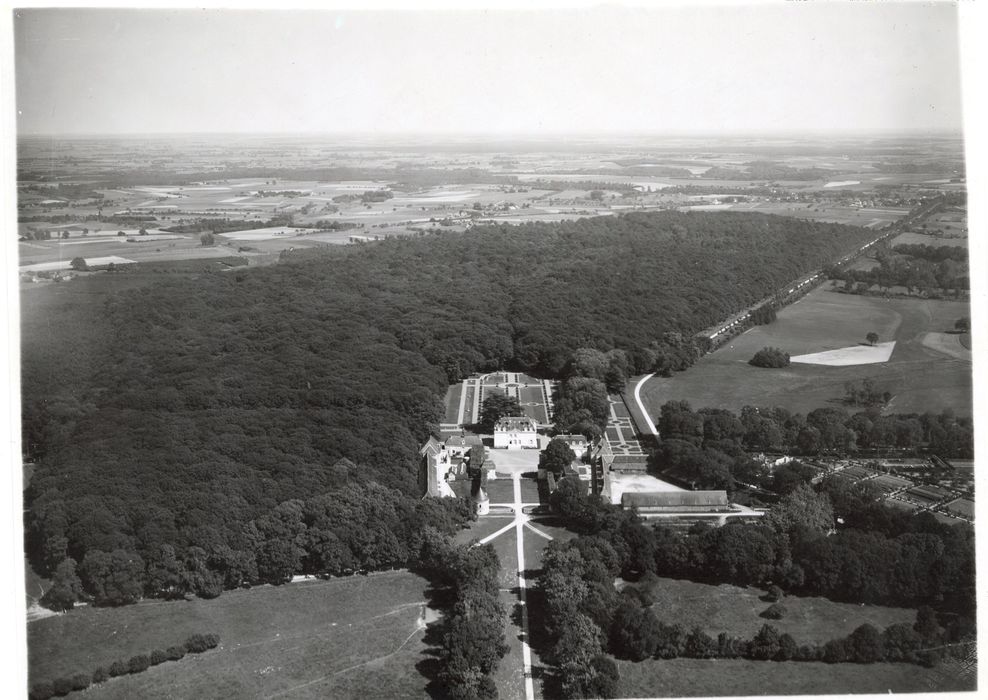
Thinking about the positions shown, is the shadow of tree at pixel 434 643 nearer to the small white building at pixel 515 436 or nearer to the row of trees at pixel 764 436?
the small white building at pixel 515 436

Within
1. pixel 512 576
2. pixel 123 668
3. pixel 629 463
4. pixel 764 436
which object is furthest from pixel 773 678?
pixel 123 668

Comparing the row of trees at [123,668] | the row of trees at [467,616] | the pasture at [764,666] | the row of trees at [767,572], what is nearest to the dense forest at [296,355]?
the row of trees at [123,668]

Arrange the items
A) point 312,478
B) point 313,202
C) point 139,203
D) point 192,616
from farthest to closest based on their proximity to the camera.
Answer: point 313,202, point 139,203, point 312,478, point 192,616

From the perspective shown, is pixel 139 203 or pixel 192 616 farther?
pixel 139 203

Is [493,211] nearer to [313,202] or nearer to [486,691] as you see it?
[313,202]

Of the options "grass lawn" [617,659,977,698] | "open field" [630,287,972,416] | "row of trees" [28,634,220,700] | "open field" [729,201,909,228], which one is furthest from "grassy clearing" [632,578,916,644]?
"open field" [729,201,909,228]

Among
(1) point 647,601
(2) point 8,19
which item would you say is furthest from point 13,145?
(1) point 647,601

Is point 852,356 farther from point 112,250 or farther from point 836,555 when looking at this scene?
point 112,250
